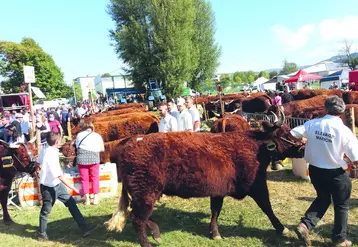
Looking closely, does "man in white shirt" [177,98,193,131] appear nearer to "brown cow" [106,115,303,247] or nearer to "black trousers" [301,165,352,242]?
"brown cow" [106,115,303,247]

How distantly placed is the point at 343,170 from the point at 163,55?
28902 mm

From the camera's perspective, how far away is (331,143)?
3852 millimetres

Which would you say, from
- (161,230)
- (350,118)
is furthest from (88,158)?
(350,118)

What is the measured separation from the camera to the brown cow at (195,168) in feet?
14.3

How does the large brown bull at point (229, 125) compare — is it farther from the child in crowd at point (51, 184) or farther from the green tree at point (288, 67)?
the green tree at point (288, 67)

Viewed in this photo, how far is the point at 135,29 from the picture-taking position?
3078cm

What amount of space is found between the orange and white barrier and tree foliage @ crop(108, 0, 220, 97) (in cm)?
2502

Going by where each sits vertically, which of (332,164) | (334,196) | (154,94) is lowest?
(334,196)

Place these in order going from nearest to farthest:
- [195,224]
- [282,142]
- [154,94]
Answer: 1. [282,142]
2. [195,224]
3. [154,94]

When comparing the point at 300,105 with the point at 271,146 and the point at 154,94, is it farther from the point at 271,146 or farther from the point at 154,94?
the point at 154,94

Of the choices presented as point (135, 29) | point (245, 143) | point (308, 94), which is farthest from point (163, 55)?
point (245, 143)

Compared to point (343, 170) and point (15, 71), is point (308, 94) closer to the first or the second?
point (343, 170)

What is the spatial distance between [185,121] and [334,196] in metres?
4.44

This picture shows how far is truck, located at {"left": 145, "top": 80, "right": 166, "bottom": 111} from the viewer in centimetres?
2917
